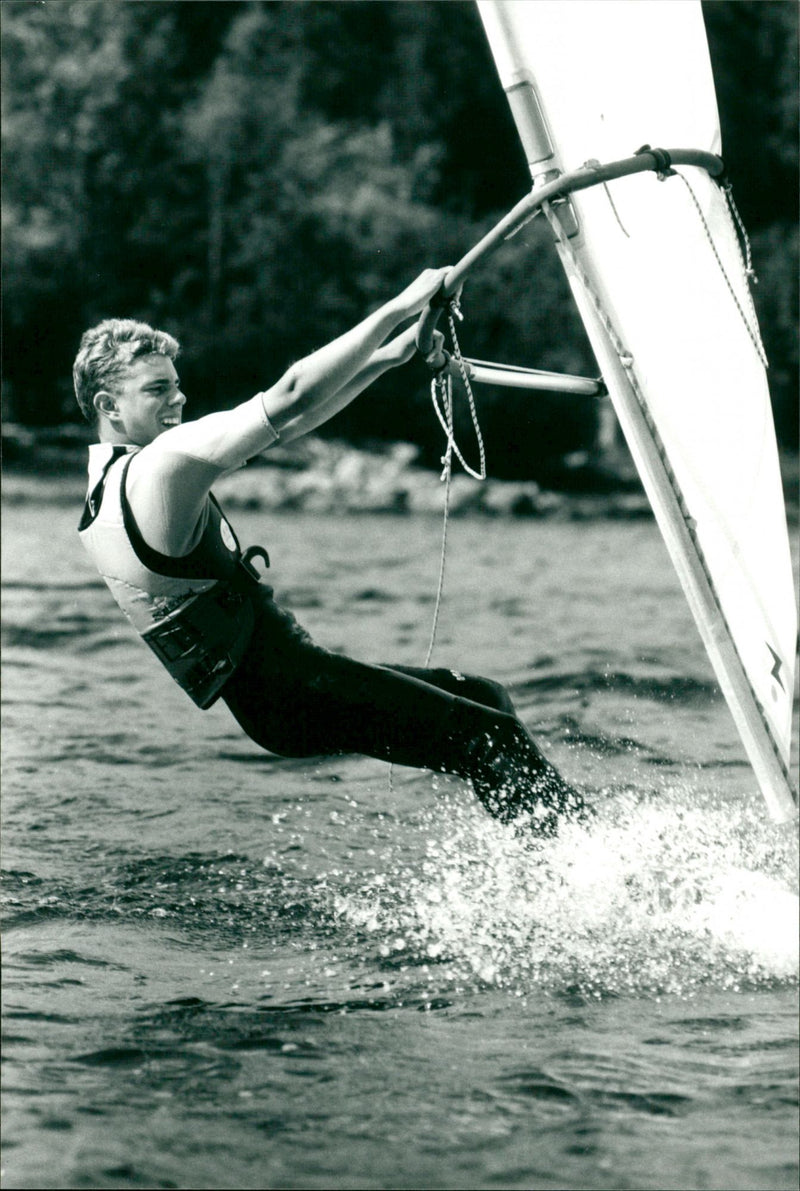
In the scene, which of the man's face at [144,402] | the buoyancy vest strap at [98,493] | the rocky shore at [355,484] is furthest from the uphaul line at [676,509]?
the rocky shore at [355,484]

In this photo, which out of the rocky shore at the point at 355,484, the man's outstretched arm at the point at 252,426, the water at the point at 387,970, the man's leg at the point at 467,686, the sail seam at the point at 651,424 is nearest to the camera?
the water at the point at 387,970

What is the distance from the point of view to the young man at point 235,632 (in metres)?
4.14

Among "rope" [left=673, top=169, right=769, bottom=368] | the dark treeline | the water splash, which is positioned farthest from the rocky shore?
"rope" [left=673, top=169, right=769, bottom=368]

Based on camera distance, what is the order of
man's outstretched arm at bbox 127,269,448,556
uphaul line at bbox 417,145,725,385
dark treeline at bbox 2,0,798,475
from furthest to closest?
dark treeline at bbox 2,0,798,475
uphaul line at bbox 417,145,725,385
man's outstretched arm at bbox 127,269,448,556

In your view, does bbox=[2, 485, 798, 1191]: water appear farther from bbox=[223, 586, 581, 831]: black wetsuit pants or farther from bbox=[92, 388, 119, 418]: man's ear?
bbox=[92, 388, 119, 418]: man's ear

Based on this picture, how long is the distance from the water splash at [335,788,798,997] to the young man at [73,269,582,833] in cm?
26

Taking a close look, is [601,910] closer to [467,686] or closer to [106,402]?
[467,686]

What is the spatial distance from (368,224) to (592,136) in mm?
24590

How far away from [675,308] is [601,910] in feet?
5.43

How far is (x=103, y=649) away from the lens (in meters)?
10.8

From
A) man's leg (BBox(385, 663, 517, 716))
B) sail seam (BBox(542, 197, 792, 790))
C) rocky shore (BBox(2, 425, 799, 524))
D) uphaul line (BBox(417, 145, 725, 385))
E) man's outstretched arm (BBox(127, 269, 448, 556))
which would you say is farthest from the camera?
rocky shore (BBox(2, 425, 799, 524))

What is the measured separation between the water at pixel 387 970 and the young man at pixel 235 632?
387mm

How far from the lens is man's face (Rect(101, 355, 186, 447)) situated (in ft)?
14.0

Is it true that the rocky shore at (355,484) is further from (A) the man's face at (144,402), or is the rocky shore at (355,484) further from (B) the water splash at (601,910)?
(A) the man's face at (144,402)
